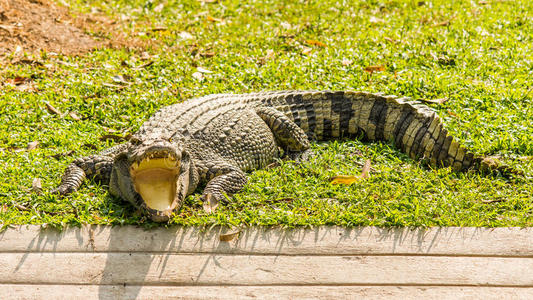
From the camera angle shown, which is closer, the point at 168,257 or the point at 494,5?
the point at 168,257

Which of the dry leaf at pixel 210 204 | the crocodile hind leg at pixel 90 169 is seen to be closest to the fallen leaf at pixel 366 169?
the dry leaf at pixel 210 204

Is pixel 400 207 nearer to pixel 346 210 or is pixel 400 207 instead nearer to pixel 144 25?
pixel 346 210

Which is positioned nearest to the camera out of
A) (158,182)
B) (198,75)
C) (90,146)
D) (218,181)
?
(158,182)

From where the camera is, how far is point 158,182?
4.68m

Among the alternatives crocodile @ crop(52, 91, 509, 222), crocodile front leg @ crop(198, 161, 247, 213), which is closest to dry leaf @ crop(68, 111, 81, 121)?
crocodile @ crop(52, 91, 509, 222)

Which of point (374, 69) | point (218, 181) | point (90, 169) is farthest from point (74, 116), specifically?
point (374, 69)

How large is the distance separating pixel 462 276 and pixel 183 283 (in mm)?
1904

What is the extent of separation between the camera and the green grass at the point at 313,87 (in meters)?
4.86

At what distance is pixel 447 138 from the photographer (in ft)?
18.1

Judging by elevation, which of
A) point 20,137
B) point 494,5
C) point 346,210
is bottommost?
point 20,137

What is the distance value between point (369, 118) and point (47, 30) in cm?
501

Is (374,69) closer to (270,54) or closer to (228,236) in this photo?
(270,54)

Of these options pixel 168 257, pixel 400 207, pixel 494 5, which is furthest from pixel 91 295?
pixel 494 5

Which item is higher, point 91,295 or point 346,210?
point 346,210
